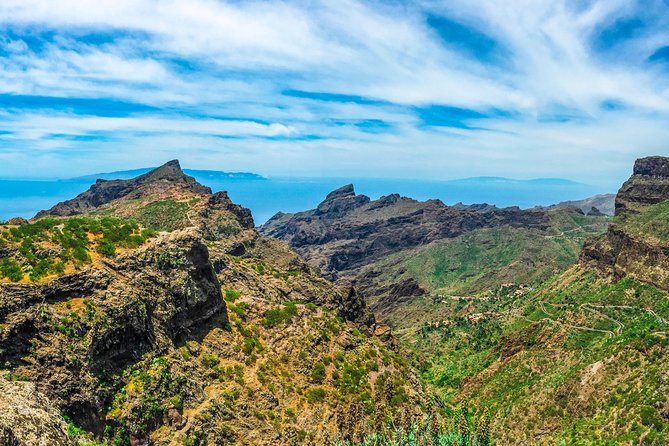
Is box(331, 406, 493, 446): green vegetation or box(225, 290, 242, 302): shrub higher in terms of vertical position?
box(225, 290, 242, 302): shrub

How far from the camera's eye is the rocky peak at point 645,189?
17010 cm

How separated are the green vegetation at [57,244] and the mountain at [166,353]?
0.16m

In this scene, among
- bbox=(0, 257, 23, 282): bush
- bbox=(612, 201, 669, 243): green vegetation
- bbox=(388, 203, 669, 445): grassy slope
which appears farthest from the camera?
bbox=(612, 201, 669, 243): green vegetation

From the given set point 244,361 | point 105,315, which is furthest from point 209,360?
point 105,315

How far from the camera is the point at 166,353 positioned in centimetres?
4778

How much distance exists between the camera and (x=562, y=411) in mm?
71125

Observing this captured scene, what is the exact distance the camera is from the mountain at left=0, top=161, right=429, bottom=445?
37750 millimetres

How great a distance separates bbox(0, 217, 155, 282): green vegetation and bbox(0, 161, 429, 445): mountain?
16 centimetres

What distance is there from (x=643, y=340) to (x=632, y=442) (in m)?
25.4

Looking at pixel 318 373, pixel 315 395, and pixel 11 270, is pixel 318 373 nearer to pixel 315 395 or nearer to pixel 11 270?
pixel 315 395

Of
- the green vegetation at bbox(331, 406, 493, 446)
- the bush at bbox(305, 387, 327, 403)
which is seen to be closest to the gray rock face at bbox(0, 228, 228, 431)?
the bush at bbox(305, 387, 327, 403)

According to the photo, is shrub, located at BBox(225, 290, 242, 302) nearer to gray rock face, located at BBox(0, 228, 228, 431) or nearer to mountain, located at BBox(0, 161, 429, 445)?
mountain, located at BBox(0, 161, 429, 445)

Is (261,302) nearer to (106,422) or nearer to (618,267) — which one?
(106,422)

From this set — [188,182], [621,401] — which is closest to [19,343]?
[621,401]
